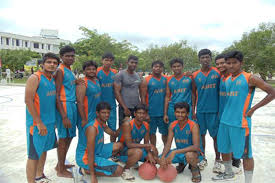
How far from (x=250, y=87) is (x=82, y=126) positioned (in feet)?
8.46

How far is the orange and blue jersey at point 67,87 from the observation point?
3424mm

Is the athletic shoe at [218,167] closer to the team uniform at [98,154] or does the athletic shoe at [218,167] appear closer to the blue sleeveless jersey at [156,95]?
the blue sleeveless jersey at [156,95]

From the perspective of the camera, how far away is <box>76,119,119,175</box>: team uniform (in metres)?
3.28

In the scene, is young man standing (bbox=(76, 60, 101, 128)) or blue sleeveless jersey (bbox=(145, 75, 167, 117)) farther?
blue sleeveless jersey (bbox=(145, 75, 167, 117))

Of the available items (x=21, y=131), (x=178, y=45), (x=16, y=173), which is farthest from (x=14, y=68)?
(x=16, y=173)

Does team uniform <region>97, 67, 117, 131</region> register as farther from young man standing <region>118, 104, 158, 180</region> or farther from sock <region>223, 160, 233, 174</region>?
sock <region>223, 160, 233, 174</region>

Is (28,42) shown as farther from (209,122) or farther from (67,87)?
(209,122)

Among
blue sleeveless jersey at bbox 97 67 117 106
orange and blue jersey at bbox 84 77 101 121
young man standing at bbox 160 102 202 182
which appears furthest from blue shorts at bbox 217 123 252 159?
blue sleeveless jersey at bbox 97 67 117 106

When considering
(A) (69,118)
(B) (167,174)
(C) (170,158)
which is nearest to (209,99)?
(C) (170,158)

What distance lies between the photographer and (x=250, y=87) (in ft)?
9.43

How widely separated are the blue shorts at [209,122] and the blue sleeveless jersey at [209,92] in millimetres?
95

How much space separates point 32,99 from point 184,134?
2311 mm

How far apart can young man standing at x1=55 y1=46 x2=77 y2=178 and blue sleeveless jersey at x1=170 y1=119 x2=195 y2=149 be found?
5.47 ft

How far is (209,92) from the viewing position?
3.81 metres
